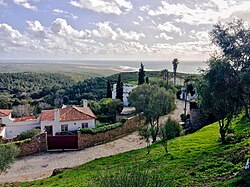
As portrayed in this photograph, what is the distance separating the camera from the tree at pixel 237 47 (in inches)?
539

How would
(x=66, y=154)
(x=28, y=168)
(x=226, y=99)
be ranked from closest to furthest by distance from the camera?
(x=226, y=99), (x=28, y=168), (x=66, y=154)

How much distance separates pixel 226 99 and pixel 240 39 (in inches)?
148

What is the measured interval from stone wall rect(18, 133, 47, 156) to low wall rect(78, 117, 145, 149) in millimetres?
4093

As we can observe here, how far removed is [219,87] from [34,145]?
74.2 ft

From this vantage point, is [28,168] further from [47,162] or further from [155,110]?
[155,110]

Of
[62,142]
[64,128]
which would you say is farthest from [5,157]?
[64,128]

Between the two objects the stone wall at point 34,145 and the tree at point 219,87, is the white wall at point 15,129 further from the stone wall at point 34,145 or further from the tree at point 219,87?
the tree at point 219,87

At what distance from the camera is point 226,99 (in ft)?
52.4

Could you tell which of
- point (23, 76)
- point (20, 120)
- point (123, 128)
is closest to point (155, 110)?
point (123, 128)

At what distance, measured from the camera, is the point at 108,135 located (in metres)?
34.3

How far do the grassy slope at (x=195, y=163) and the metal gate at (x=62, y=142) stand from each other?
379 inches

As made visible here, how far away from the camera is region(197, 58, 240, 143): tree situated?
14586 mm

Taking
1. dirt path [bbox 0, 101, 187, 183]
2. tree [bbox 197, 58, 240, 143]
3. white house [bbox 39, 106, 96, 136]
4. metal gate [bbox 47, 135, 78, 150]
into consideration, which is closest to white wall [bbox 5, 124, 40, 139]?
white house [bbox 39, 106, 96, 136]

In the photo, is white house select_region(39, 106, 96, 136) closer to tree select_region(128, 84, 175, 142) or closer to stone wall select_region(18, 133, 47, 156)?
stone wall select_region(18, 133, 47, 156)
